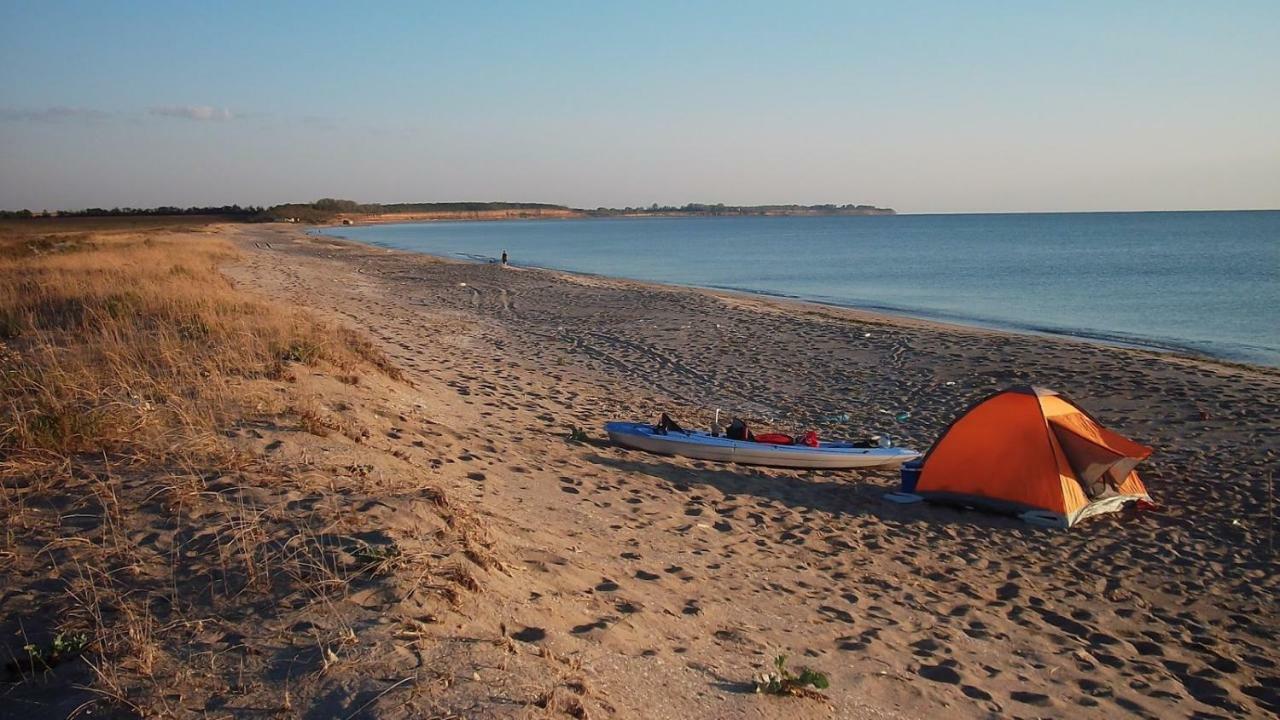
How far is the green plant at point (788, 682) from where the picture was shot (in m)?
4.16

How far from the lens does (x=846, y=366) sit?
16.2 meters

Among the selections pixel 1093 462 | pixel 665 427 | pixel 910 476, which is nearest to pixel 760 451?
pixel 665 427

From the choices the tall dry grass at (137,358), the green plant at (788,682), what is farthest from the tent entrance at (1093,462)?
the tall dry grass at (137,358)

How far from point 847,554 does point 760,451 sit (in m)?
2.33

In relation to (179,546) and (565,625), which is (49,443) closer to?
(179,546)

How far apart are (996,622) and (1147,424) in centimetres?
791

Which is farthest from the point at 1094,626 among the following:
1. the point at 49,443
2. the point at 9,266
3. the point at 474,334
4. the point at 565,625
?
the point at 9,266

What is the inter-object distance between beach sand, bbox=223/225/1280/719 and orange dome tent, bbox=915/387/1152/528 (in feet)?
0.79

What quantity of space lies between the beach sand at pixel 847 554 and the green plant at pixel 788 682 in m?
0.06

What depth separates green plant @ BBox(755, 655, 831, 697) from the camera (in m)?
4.16

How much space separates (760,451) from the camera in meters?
9.23

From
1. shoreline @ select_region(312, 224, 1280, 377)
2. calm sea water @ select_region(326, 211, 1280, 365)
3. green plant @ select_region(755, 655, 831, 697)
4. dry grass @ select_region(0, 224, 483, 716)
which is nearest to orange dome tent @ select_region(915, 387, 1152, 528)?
green plant @ select_region(755, 655, 831, 697)

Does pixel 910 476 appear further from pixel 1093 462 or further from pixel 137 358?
pixel 137 358

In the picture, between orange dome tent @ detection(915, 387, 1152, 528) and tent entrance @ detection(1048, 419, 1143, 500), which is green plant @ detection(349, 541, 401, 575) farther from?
tent entrance @ detection(1048, 419, 1143, 500)
